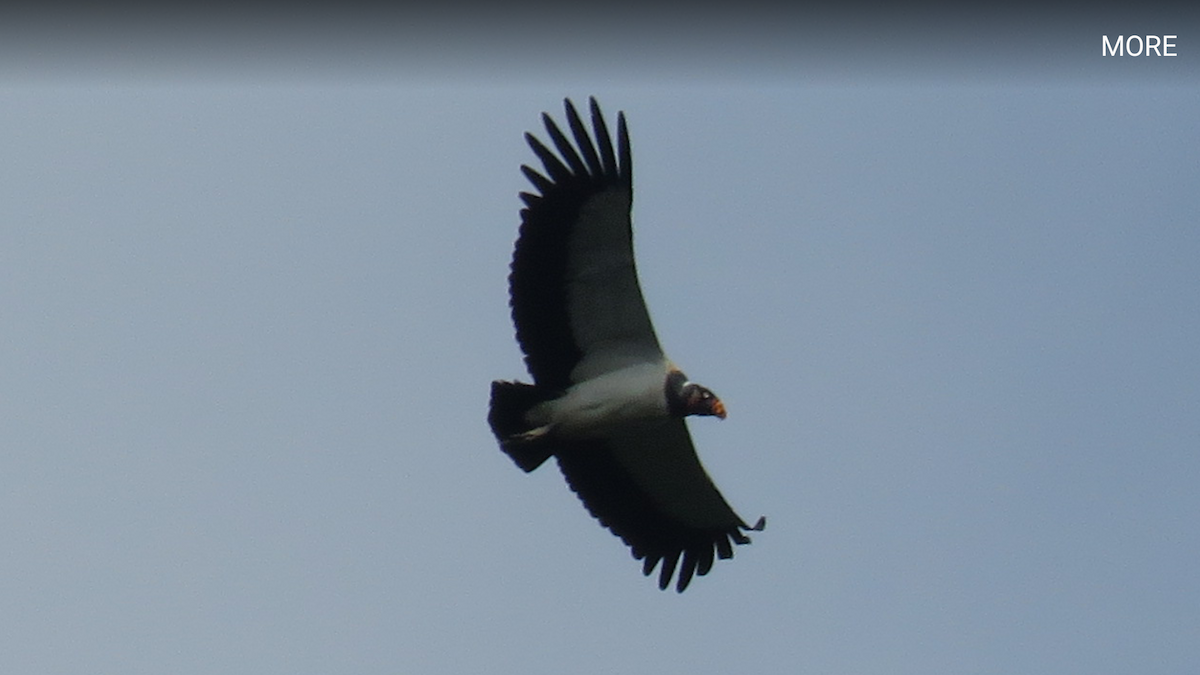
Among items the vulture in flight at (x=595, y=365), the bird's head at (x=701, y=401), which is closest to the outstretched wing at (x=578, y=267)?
the vulture in flight at (x=595, y=365)

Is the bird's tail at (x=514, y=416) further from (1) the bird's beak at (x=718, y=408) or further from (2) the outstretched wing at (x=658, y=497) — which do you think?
(1) the bird's beak at (x=718, y=408)

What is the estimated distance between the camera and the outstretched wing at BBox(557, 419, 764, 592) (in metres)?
16.2

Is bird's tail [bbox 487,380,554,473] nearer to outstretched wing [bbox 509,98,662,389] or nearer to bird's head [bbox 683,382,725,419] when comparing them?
outstretched wing [bbox 509,98,662,389]

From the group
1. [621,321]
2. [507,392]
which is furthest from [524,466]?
[621,321]

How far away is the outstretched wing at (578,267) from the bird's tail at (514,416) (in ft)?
0.60

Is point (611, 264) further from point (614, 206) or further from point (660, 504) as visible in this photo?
point (660, 504)

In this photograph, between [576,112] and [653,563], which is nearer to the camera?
[576,112]

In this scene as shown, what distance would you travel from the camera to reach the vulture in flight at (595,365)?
14.7 metres

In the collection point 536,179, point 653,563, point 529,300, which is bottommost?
point 653,563

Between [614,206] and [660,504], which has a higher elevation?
[614,206]

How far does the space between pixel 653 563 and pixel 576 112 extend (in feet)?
17.0

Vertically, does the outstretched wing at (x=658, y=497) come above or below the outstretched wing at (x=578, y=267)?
below

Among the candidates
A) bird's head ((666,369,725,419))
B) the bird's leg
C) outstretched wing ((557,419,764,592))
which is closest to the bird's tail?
the bird's leg

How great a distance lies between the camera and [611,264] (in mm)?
14953
